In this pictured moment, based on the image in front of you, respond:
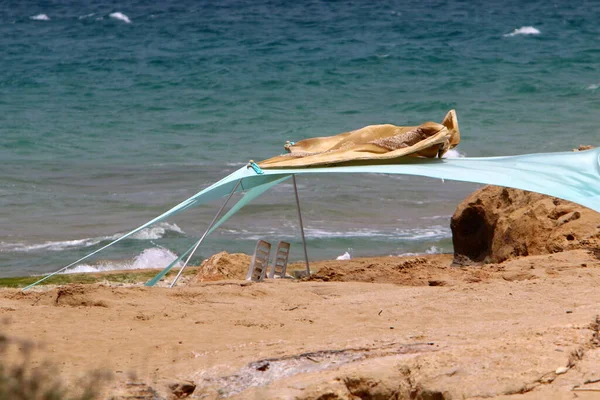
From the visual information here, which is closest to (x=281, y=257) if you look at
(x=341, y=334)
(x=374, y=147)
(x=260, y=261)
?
(x=260, y=261)

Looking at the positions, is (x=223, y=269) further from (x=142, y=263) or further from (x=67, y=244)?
(x=67, y=244)

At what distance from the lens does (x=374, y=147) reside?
7.20m

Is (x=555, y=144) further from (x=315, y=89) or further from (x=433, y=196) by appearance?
(x=315, y=89)

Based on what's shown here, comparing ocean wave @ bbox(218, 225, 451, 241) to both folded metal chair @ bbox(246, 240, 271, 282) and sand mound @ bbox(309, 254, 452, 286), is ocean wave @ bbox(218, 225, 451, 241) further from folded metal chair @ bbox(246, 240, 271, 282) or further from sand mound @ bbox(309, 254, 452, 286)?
folded metal chair @ bbox(246, 240, 271, 282)

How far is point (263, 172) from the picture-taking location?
6.96 metres

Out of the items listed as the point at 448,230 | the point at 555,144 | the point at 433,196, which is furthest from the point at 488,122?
the point at 448,230

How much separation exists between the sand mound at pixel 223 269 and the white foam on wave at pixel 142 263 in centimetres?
171

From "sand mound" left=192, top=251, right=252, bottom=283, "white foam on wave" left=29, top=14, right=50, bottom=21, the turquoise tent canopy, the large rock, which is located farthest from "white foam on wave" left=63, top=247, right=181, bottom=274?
"white foam on wave" left=29, top=14, right=50, bottom=21

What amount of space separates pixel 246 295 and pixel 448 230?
5.48m

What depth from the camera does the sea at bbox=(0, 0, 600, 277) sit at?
11477 millimetres

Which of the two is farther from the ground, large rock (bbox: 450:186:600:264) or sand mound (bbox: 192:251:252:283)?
large rock (bbox: 450:186:600:264)

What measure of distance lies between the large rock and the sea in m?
1.64

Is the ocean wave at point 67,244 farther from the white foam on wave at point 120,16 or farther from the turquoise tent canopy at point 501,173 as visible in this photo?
the white foam on wave at point 120,16

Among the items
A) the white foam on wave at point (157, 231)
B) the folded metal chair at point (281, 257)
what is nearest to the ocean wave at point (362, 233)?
the white foam on wave at point (157, 231)
